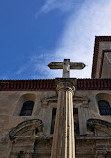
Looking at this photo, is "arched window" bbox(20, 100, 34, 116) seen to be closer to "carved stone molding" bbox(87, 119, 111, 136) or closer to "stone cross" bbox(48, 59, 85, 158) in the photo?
"stone cross" bbox(48, 59, 85, 158)

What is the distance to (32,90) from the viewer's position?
1422 centimetres

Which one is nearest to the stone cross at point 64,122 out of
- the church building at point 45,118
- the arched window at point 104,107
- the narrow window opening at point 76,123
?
the church building at point 45,118

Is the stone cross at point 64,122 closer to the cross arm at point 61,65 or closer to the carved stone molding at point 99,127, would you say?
the cross arm at point 61,65

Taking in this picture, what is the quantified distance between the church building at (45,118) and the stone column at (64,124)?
→ 18 cm

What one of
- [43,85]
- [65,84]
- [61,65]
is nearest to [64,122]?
[65,84]

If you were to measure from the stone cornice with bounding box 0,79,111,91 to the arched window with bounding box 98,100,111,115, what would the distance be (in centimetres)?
104

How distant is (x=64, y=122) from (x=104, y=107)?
6.22 meters

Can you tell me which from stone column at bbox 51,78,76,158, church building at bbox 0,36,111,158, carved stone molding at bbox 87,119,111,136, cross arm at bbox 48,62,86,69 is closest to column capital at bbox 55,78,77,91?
stone column at bbox 51,78,76,158

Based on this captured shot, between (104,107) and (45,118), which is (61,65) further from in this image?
(104,107)

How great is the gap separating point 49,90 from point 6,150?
5254mm

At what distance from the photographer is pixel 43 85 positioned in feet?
47.6

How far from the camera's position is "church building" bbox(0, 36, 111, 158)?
9656 millimetres

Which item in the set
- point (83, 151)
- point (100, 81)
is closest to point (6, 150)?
point (83, 151)

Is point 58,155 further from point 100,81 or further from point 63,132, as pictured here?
point 100,81
